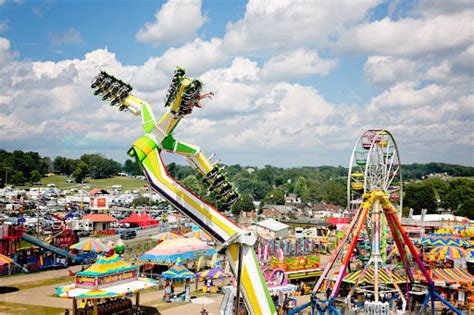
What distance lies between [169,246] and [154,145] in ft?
70.6

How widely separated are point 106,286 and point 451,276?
A: 21.8 meters

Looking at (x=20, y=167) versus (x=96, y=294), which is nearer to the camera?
(x=96, y=294)

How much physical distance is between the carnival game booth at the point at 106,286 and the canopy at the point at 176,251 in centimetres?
1341

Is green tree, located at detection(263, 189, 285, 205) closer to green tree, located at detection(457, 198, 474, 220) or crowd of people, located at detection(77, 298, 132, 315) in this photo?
green tree, located at detection(457, 198, 474, 220)

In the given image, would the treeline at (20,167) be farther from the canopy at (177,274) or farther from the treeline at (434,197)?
the canopy at (177,274)

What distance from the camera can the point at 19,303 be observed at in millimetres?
32750

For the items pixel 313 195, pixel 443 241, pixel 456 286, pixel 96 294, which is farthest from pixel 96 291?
pixel 313 195

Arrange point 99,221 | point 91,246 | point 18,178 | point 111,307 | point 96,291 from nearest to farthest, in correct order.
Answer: point 96,291 → point 111,307 → point 91,246 → point 99,221 → point 18,178

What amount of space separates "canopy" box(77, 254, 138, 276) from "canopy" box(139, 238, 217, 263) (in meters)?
14.2

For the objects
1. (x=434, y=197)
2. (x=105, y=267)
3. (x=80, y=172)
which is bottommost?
(x=105, y=267)

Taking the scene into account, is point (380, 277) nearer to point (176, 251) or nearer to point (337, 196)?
point (176, 251)

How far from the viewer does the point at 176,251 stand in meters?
42.6

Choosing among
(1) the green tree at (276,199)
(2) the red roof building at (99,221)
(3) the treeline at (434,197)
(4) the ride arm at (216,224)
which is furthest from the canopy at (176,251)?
(1) the green tree at (276,199)

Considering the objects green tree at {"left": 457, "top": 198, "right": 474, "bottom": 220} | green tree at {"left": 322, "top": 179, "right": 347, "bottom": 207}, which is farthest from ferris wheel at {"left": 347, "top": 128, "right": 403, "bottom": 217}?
Answer: green tree at {"left": 322, "top": 179, "right": 347, "bottom": 207}
